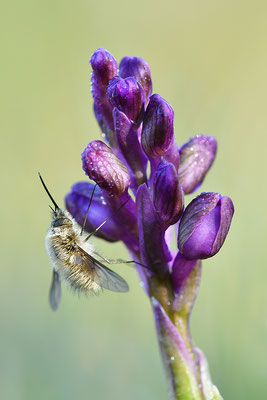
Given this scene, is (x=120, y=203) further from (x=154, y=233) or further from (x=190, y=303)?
(x=190, y=303)

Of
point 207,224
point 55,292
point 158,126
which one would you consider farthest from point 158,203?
point 55,292

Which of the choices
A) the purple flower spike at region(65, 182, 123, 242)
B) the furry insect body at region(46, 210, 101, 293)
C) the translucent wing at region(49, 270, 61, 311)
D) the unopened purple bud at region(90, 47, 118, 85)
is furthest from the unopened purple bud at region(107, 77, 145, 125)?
the translucent wing at region(49, 270, 61, 311)

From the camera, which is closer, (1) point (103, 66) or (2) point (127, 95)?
(2) point (127, 95)

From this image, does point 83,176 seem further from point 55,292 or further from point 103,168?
point 103,168

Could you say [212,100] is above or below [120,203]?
above

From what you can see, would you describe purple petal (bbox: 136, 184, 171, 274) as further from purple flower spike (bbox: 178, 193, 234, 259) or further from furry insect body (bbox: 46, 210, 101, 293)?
furry insect body (bbox: 46, 210, 101, 293)

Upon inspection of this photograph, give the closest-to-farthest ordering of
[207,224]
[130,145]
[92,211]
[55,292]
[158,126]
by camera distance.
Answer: [207,224], [158,126], [130,145], [92,211], [55,292]
